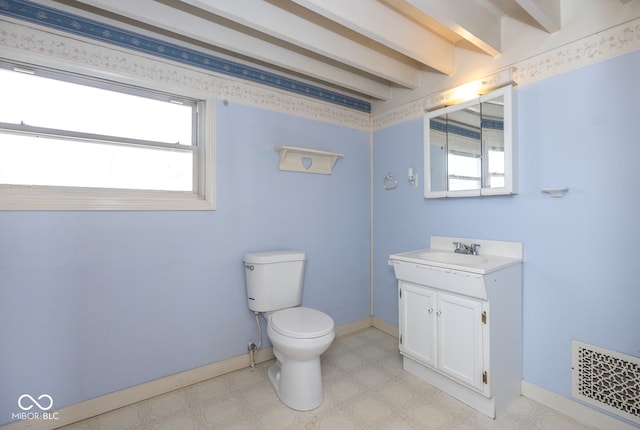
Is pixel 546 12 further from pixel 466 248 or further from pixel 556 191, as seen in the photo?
pixel 466 248

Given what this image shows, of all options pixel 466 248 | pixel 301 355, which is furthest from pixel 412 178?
pixel 301 355

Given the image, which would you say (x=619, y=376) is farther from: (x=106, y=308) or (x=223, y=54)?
(x=223, y=54)

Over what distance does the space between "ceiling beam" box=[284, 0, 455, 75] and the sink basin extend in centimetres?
133

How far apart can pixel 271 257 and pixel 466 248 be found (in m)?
1.36

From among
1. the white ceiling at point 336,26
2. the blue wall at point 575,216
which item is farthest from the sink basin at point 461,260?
the white ceiling at point 336,26

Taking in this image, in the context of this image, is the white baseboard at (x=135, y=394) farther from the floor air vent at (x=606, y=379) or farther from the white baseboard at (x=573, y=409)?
the floor air vent at (x=606, y=379)

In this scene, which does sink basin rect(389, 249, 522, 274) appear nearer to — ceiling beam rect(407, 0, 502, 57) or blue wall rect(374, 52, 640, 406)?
blue wall rect(374, 52, 640, 406)

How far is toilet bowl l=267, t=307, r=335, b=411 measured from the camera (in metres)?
1.58

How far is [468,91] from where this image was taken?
199 cm

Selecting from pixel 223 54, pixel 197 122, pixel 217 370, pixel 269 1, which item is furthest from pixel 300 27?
pixel 217 370

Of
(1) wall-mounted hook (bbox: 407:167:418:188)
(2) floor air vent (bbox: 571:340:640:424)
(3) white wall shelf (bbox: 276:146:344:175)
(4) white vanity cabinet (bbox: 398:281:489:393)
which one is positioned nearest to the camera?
(2) floor air vent (bbox: 571:340:640:424)

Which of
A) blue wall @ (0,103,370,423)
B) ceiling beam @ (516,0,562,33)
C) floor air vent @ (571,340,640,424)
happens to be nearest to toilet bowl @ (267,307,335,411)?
blue wall @ (0,103,370,423)

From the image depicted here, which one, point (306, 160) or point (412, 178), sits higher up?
point (306, 160)

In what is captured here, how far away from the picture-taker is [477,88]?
6.34 feet
